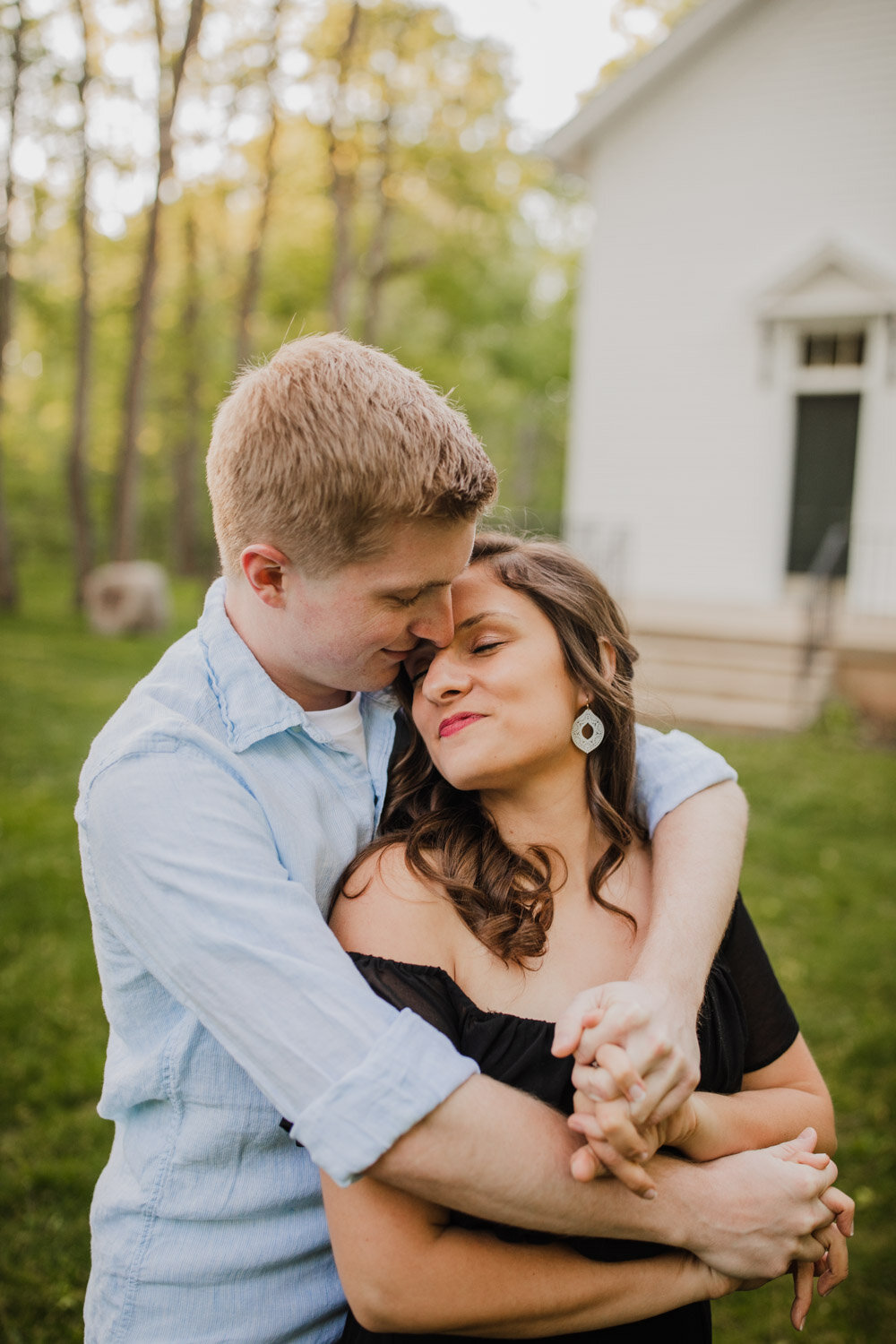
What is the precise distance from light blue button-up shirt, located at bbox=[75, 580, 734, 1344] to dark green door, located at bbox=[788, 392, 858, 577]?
40.8 feet

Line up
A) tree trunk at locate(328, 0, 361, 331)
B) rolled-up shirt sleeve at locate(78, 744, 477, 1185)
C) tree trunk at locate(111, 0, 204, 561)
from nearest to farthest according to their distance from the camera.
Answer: rolled-up shirt sleeve at locate(78, 744, 477, 1185) → tree trunk at locate(111, 0, 204, 561) → tree trunk at locate(328, 0, 361, 331)

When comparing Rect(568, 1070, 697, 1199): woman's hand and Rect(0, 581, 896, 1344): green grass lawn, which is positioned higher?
Rect(568, 1070, 697, 1199): woman's hand

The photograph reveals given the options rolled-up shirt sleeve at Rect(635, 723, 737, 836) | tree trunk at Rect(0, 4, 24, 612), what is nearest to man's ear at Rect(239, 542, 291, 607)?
rolled-up shirt sleeve at Rect(635, 723, 737, 836)

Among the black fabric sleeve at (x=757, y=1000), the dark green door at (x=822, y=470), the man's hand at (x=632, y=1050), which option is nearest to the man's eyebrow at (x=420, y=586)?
the man's hand at (x=632, y=1050)

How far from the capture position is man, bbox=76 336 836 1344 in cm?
148

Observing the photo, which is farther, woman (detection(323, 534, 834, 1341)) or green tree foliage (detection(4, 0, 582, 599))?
green tree foliage (detection(4, 0, 582, 599))

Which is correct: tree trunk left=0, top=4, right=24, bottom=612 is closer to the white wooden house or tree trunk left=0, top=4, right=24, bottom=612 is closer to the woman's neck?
the white wooden house

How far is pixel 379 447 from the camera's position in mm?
1738

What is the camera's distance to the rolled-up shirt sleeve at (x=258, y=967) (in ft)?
4.75

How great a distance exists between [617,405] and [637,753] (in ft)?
39.2

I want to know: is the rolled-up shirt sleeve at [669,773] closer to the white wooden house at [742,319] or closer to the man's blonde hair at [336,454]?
the man's blonde hair at [336,454]

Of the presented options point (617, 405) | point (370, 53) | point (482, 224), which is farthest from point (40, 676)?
point (482, 224)

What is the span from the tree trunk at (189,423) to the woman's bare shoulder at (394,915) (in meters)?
25.3

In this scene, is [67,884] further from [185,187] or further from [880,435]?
[185,187]
